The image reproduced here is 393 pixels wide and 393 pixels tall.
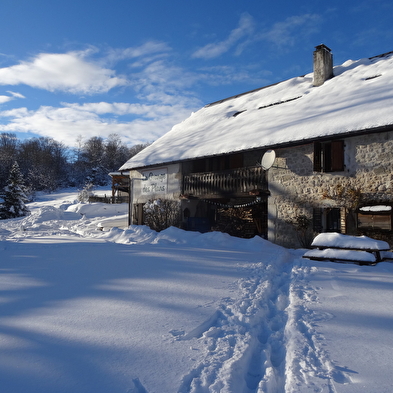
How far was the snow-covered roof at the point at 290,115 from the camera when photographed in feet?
33.1

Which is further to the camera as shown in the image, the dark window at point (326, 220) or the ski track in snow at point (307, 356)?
the dark window at point (326, 220)

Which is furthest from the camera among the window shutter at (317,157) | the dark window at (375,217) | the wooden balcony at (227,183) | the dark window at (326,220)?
the wooden balcony at (227,183)

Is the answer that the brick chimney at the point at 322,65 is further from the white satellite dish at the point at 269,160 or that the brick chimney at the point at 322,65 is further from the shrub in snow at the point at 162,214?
the shrub in snow at the point at 162,214

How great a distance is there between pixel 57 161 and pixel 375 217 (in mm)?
60230

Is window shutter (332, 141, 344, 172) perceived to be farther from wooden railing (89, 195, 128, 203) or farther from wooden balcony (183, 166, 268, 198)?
wooden railing (89, 195, 128, 203)

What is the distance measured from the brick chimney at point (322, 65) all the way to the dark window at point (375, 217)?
24.3 feet

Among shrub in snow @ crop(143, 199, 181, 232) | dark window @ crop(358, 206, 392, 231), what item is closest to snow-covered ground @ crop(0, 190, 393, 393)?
dark window @ crop(358, 206, 392, 231)

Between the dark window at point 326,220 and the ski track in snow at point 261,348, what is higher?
the dark window at point 326,220

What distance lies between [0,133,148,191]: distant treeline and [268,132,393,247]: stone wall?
47975 mm

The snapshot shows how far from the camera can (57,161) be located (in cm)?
6022

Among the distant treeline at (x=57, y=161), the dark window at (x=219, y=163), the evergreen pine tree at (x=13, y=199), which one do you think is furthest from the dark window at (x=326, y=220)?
the distant treeline at (x=57, y=161)

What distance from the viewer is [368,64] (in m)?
13.9

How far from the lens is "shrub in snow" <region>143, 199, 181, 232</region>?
14977 mm

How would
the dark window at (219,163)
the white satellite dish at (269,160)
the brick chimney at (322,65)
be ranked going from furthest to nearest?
1. the dark window at (219,163)
2. the brick chimney at (322,65)
3. the white satellite dish at (269,160)
